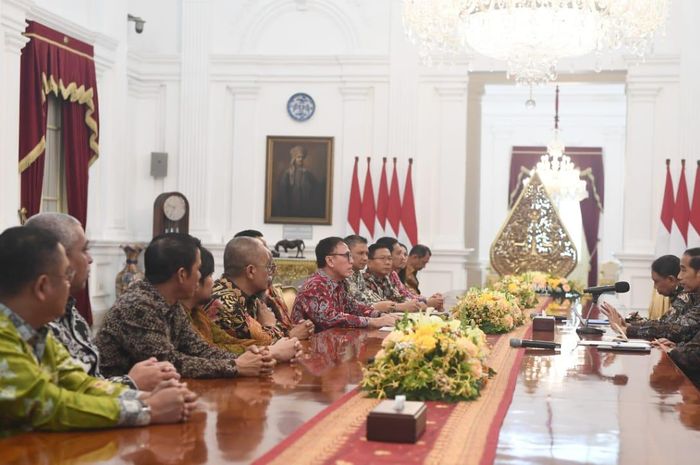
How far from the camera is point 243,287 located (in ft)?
16.0

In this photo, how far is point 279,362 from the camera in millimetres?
4160

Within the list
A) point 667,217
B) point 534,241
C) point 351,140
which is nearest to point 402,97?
point 351,140

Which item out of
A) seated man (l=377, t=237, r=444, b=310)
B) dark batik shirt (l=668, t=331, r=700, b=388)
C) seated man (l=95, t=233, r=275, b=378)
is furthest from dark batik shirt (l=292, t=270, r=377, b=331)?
seated man (l=95, t=233, r=275, b=378)

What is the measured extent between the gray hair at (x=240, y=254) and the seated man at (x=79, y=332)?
4.83 feet

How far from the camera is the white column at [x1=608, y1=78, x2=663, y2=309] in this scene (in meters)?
12.3

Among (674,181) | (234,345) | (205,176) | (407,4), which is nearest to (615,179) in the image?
(674,181)

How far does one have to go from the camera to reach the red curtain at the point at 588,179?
18.1m

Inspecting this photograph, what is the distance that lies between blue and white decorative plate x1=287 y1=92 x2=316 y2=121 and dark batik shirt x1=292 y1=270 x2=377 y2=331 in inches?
267

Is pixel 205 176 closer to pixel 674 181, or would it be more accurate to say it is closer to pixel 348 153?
pixel 348 153

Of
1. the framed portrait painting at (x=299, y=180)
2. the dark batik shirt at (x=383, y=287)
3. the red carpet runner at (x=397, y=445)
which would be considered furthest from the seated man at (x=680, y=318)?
the framed portrait painting at (x=299, y=180)

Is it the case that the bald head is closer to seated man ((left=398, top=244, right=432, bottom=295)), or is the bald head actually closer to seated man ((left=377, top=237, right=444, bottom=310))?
seated man ((left=377, top=237, right=444, bottom=310))

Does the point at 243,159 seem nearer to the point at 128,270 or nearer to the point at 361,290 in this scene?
the point at 128,270

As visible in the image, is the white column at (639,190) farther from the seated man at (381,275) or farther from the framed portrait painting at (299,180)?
the seated man at (381,275)

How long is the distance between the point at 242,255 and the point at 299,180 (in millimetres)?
8141
